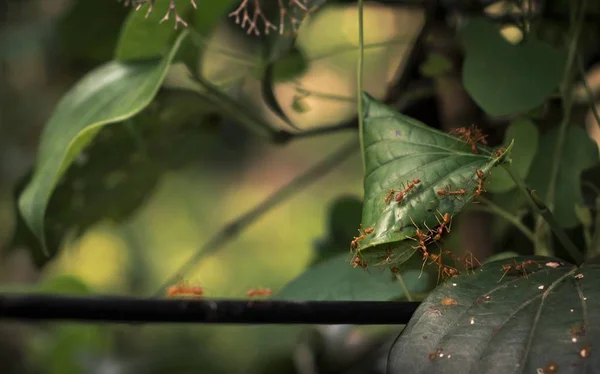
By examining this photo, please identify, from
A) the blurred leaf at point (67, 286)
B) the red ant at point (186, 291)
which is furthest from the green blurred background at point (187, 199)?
the red ant at point (186, 291)

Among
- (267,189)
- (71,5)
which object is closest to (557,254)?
(71,5)

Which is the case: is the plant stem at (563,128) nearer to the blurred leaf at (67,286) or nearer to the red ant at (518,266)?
the red ant at (518,266)

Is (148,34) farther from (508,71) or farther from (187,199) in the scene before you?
(187,199)

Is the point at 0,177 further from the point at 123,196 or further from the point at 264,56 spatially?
the point at 264,56

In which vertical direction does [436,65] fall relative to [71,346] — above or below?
above

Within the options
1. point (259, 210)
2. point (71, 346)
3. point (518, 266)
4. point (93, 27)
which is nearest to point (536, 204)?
point (518, 266)

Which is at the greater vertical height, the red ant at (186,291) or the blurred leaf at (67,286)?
the red ant at (186,291)

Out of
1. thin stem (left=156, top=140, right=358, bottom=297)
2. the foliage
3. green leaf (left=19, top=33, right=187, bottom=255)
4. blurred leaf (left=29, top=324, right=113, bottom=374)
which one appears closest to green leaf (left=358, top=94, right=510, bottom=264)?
the foliage
